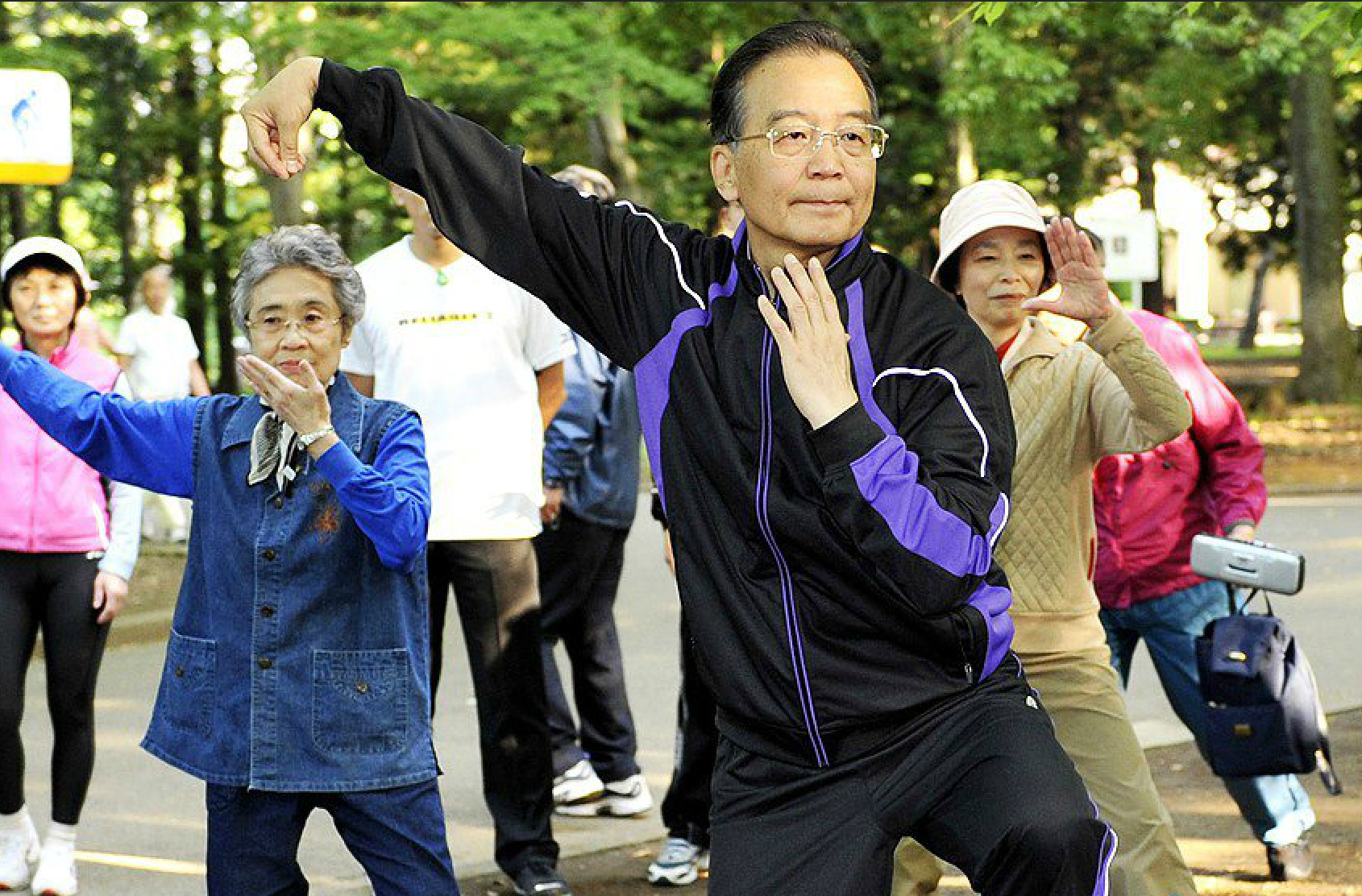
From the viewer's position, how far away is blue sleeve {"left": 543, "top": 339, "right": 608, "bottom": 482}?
7062mm

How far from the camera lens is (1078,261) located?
4355 mm

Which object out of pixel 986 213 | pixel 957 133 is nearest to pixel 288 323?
pixel 986 213

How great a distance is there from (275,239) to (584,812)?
321cm

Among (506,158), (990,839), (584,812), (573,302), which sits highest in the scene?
(506,158)

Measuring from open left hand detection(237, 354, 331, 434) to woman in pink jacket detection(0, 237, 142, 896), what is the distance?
87.1 inches

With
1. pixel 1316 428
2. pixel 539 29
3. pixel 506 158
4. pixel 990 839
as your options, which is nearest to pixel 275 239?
pixel 506 158

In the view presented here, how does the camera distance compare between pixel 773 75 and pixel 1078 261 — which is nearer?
pixel 773 75

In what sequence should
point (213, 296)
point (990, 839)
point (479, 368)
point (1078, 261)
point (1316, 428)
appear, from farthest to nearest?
point (213, 296) → point (1316, 428) → point (479, 368) → point (1078, 261) → point (990, 839)

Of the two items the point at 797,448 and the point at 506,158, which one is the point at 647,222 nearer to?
the point at 506,158

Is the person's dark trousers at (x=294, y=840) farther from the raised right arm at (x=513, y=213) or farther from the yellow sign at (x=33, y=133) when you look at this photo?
the yellow sign at (x=33, y=133)

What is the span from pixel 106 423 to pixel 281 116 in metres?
1.38

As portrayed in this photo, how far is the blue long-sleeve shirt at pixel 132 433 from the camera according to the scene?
4.36m

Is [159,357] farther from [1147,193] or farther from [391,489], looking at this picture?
[1147,193]

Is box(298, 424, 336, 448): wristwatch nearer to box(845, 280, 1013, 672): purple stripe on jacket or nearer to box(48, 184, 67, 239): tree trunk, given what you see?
box(845, 280, 1013, 672): purple stripe on jacket
